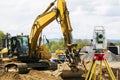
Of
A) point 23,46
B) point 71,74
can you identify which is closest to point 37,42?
point 23,46

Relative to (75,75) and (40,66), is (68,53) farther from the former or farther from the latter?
(40,66)

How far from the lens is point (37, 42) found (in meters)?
26.6

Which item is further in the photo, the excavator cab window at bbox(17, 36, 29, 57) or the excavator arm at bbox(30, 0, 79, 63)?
the excavator cab window at bbox(17, 36, 29, 57)

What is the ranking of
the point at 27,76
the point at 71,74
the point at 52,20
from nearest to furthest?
the point at 71,74
the point at 27,76
the point at 52,20

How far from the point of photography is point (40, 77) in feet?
75.6

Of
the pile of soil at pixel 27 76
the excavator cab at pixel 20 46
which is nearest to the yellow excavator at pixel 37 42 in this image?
the excavator cab at pixel 20 46

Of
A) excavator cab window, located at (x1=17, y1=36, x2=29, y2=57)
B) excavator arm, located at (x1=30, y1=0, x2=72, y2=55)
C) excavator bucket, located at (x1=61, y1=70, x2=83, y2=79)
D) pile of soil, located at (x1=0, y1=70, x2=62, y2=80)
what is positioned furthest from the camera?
excavator cab window, located at (x1=17, y1=36, x2=29, y2=57)

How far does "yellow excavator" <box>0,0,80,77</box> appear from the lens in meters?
21.8

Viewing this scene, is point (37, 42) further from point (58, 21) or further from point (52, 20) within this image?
point (58, 21)

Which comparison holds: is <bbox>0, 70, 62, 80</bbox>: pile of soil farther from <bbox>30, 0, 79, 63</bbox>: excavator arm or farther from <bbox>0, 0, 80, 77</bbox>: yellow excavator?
<bbox>30, 0, 79, 63</bbox>: excavator arm

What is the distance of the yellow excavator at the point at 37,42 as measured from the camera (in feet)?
71.6

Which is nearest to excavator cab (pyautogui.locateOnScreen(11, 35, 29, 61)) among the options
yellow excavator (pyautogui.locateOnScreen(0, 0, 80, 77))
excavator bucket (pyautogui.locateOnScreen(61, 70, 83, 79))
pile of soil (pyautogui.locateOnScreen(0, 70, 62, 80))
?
yellow excavator (pyautogui.locateOnScreen(0, 0, 80, 77))

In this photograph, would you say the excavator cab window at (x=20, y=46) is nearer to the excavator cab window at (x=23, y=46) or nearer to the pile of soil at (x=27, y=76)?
the excavator cab window at (x=23, y=46)

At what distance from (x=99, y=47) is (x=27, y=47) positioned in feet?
45.8
